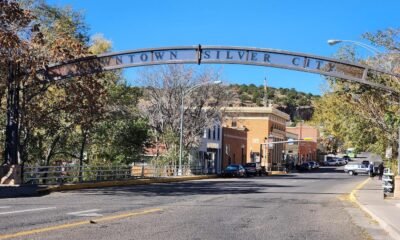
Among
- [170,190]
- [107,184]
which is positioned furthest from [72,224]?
[107,184]

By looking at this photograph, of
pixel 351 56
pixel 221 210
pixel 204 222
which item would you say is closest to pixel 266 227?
pixel 204 222

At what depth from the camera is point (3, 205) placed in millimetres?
16500

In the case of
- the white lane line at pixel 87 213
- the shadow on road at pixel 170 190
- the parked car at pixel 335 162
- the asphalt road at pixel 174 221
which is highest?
the parked car at pixel 335 162

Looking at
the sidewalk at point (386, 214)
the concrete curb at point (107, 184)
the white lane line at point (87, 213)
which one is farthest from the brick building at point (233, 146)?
the white lane line at point (87, 213)

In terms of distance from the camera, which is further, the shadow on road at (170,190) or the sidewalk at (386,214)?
the shadow on road at (170,190)

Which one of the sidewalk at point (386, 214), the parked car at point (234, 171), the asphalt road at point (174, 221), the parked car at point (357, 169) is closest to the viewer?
the asphalt road at point (174, 221)

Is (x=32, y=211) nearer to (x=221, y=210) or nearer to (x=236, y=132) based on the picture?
(x=221, y=210)

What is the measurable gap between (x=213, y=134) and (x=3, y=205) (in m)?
51.1

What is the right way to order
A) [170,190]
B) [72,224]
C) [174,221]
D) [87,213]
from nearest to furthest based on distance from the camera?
[72,224]
[174,221]
[87,213]
[170,190]

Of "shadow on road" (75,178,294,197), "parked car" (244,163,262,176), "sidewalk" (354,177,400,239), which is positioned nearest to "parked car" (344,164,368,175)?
"parked car" (244,163,262,176)

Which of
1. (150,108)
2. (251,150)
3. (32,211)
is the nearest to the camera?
(32,211)

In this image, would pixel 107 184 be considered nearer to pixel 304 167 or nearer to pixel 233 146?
pixel 233 146

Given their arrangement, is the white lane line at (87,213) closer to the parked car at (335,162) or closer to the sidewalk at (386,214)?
the sidewalk at (386,214)

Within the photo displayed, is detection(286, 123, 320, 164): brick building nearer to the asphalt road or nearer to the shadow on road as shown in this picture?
the shadow on road
